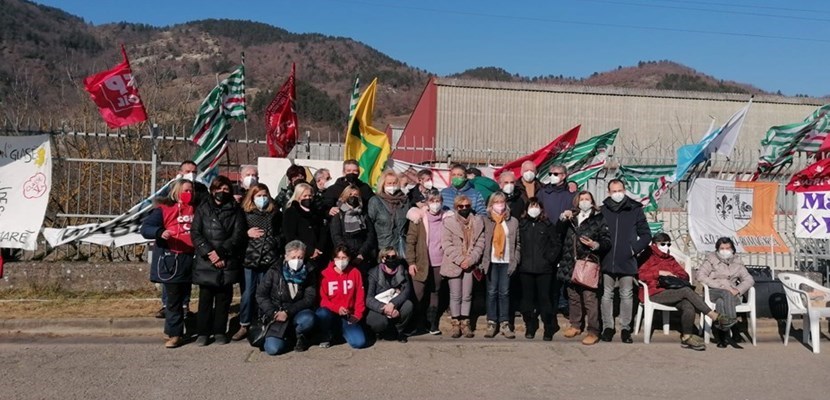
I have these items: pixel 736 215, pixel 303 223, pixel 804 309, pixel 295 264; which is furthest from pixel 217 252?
pixel 736 215

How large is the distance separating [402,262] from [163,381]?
2.89m

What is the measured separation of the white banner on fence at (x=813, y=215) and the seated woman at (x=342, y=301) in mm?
6413

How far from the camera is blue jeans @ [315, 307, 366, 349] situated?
7328mm

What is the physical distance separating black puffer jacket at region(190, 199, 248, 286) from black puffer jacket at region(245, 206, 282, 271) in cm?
17

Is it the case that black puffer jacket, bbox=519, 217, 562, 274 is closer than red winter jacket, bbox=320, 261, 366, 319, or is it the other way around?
red winter jacket, bbox=320, 261, 366, 319

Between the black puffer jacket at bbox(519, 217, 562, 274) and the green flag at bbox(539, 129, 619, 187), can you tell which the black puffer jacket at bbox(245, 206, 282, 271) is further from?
the green flag at bbox(539, 129, 619, 187)

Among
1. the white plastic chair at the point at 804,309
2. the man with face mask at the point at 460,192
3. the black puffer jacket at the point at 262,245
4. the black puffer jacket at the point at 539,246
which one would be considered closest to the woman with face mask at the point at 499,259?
the black puffer jacket at the point at 539,246

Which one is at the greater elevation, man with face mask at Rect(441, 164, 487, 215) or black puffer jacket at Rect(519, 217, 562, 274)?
man with face mask at Rect(441, 164, 487, 215)

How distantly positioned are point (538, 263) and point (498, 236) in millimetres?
560

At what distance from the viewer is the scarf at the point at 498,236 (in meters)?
7.97

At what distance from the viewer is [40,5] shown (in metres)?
122

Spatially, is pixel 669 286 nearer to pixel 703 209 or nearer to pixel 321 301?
pixel 703 209

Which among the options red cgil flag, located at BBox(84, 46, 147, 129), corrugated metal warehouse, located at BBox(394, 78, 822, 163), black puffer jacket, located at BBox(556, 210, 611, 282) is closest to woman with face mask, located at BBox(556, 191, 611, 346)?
black puffer jacket, located at BBox(556, 210, 611, 282)

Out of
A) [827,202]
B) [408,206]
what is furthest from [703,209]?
[408,206]
